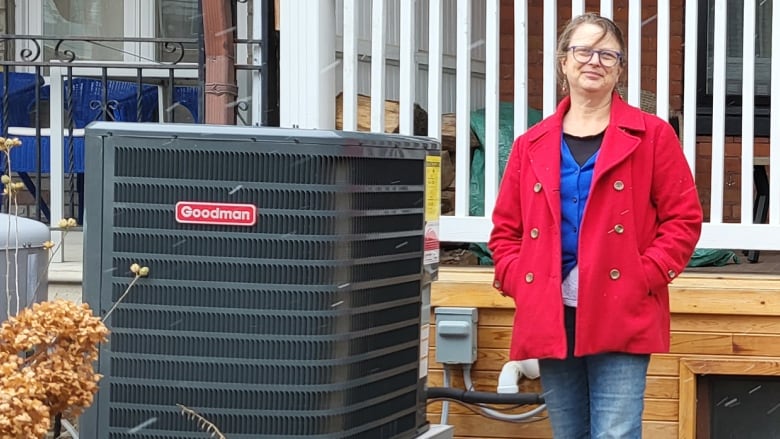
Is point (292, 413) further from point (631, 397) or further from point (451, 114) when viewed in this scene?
point (451, 114)

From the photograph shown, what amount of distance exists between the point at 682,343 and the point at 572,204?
147 cm

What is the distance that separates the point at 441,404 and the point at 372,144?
74.3 inches

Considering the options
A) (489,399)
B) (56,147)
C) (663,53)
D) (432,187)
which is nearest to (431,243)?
(432,187)

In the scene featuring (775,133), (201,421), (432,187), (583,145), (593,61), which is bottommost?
(201,421)

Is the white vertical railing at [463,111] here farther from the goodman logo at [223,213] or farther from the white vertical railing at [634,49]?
the goodman logo at [223,213]

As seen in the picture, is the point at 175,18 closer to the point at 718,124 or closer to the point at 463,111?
the point at 463,111

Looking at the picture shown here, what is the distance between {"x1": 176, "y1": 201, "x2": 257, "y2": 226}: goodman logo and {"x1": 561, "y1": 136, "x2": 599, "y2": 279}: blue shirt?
90cm

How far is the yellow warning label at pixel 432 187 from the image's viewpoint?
364 centimetres

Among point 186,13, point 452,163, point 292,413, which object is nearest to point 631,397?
point 292,413

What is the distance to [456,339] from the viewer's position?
4.65 m

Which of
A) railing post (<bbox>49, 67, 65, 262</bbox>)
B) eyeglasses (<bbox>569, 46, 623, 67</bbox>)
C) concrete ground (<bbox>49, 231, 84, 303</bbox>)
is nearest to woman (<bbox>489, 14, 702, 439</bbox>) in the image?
eyeglasses (<bbox>569, 46, 623, 67</bbox>)

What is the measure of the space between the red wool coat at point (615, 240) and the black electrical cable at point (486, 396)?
1.16 m

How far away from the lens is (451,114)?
20.9 feet

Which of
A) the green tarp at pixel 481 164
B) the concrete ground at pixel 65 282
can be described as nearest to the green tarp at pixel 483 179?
the green tarp at pixel 481 164
